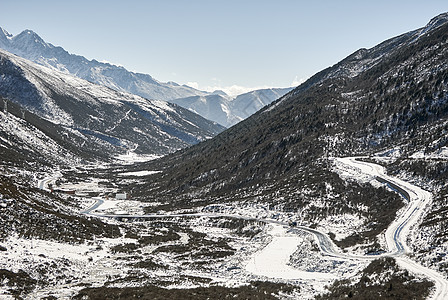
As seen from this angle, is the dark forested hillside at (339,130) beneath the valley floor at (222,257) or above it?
above

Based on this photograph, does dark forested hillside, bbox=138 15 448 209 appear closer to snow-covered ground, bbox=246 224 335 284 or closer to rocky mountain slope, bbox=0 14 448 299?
rocky mountain slope, bbox=0 14 448 299

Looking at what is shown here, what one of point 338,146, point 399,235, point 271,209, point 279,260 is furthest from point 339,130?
point 279,260

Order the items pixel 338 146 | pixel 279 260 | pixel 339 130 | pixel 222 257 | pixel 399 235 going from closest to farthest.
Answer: pixel 399 235 → pixel 279 260 → pixel 222 257 → pixel 338 146 → pixel 339 130

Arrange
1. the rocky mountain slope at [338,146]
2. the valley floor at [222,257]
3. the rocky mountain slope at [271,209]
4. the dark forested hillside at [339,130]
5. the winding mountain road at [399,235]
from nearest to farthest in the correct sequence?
the winding mountain road at [399,235]
the rocky mountain slope at [271,209]
the valley floor at [222,257]
the rocky mountain slope at [338,146]
the dark forested hillside at [339,130]

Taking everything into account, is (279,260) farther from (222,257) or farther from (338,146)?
(338,146)

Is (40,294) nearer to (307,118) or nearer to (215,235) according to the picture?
(215,235)

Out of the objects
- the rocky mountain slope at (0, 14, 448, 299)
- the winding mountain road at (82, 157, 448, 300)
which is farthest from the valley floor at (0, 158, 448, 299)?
the rocky mountain slope at (0, 14, 448, 299)

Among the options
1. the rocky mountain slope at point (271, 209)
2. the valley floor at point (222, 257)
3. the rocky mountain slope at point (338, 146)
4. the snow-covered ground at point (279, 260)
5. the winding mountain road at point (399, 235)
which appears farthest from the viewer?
the rocky mountain slope at point (338, 146)

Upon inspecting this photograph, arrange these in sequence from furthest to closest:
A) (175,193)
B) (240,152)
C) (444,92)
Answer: (240,152)
(175,193)
(444,92)

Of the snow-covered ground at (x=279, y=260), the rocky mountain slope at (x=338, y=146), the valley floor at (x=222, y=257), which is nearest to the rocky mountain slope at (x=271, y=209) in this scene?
the valley floor at (x=222, y=257)

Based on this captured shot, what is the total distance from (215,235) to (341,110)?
89957mm

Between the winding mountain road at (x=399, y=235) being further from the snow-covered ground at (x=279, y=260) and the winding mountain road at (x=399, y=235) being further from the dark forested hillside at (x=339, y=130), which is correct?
the dark forested hillside at (x=339, y=130)

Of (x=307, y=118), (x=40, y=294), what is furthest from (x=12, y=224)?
(x=307, y=118)

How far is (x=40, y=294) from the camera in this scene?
33531mm
